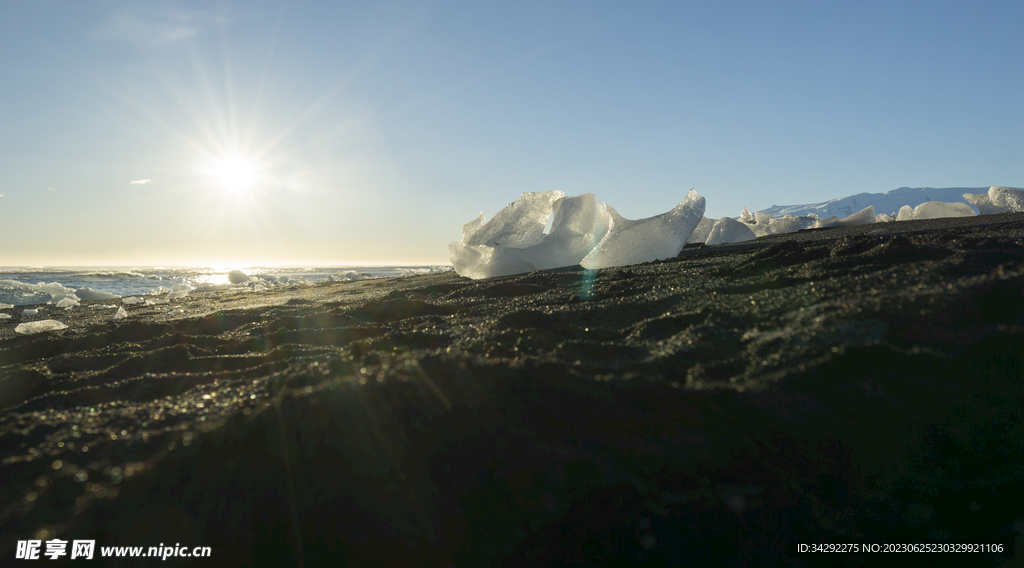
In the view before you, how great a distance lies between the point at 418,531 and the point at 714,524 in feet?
1.86

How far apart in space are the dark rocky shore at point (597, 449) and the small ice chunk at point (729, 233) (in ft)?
15.7

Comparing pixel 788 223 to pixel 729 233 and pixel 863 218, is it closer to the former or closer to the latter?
pixel 863 218

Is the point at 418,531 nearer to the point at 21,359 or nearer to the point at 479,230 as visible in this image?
the point at 21,359

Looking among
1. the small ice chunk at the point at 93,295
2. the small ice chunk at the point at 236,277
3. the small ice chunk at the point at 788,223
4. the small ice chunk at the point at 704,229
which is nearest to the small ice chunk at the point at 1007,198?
the small ice chunk at the point at 788,223

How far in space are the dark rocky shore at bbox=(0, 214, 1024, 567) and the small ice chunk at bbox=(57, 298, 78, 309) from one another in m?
7.43

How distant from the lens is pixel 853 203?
106000 mm

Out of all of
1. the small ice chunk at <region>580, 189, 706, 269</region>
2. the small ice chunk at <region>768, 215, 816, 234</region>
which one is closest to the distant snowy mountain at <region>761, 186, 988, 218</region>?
the small ice chunk at <region>768, 215, 816, 234</region>

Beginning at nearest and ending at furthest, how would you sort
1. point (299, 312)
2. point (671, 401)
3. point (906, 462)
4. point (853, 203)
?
point (906, 462), point (671, 401), point (299, 312), point (853, 203)

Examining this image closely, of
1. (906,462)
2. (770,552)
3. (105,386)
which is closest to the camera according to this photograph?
(770,552)

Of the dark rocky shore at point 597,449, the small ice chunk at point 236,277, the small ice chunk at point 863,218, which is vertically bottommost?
the dark rocky shore at point 597,449

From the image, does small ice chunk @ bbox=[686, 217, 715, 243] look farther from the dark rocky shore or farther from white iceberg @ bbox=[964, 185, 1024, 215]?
the dark rocky shore

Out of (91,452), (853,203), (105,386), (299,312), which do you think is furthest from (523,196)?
(853,203)

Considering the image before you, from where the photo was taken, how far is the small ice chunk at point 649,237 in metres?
3.79

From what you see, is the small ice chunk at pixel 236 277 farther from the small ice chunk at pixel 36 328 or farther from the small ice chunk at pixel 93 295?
the small ice chunk at pixel 36 328
